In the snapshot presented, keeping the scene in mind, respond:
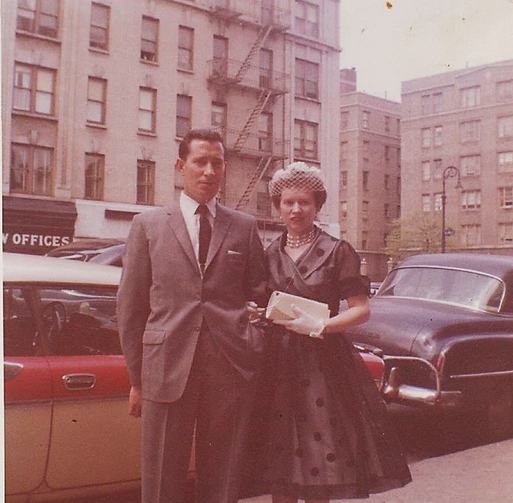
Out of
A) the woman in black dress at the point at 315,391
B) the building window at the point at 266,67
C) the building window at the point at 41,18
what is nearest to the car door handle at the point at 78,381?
the woman in black dress at the point at 315,391

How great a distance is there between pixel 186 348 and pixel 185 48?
32.3 feet

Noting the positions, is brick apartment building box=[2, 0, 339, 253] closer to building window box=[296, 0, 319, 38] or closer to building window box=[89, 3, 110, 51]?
building window box=[296, 0, 319, 38]

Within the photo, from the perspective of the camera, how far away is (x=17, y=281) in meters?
2.70

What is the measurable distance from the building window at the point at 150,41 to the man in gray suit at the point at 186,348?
8282 millimetres

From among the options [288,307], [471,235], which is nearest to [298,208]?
[288,307]

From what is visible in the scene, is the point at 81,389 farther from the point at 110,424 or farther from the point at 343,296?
the point at 343,296

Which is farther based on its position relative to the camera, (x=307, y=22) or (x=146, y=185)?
(x=146, y=185)

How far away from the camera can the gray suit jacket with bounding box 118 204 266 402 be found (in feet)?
7.64

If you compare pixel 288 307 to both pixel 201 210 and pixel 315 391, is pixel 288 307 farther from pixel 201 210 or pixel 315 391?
pixel 201 210

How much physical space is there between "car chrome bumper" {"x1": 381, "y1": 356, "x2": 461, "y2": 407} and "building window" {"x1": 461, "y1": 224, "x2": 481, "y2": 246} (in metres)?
11.5

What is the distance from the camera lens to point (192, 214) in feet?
8.16

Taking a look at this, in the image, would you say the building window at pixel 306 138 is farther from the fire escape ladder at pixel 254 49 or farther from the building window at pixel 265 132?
the fire escape ladder at pixel 254 49

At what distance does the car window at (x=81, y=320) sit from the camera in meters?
2.83

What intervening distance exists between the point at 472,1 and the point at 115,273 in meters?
2.54
